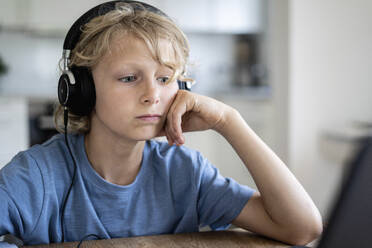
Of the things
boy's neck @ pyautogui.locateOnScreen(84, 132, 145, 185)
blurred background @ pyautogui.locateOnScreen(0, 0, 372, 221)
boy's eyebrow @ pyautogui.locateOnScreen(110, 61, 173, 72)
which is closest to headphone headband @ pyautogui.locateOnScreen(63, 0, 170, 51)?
boy's eyebrow @ pyautogui.locateOnScreen(110, 61, 173, 72)

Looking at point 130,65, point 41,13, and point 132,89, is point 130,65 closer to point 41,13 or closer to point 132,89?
point 132,89

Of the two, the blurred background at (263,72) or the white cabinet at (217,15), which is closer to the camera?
the blurred background at (263,72)

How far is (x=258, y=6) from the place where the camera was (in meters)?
4.59

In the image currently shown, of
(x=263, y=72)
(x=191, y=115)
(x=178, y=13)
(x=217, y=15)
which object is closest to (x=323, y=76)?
(x=263, y=72)

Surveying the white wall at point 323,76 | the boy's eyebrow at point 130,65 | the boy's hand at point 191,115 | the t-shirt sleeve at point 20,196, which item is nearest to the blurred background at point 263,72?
the white wall at point 323,76

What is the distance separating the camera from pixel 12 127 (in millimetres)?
3695

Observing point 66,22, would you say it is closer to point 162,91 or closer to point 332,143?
point 332,143

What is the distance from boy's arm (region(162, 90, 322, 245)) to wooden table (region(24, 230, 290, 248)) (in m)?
0.06

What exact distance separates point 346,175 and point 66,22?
416cm

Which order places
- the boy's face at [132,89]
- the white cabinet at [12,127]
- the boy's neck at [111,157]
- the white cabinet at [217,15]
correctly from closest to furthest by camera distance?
1. the boy's face at [132,89]
2. the boy's neck at [111,157]
3. the white cabinet at [12,127]
4. the white cabinet at [217,15]

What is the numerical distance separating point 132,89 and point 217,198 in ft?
1.08

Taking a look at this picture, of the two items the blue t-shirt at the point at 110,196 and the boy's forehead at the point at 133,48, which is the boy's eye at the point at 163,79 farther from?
the blue t-shirt at the point at 110,196

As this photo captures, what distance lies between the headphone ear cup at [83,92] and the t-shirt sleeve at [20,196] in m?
0.15

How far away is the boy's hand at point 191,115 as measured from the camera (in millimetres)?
950
